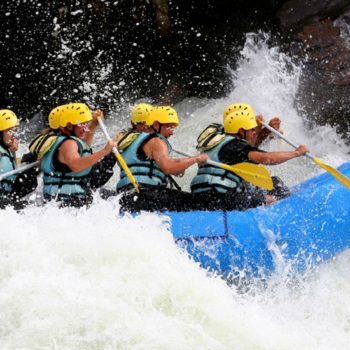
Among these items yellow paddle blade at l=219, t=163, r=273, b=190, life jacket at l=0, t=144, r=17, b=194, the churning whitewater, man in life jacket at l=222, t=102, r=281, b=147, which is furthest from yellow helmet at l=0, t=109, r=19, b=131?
man in life jacket at l=222, t=102, r=281, b=147

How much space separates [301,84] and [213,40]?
1.65m

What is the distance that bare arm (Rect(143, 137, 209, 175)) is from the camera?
5.15 m

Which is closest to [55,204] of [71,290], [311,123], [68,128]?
[68,128]

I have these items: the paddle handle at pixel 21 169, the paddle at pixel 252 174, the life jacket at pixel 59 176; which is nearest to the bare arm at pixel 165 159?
the paddle at pixel 252 174

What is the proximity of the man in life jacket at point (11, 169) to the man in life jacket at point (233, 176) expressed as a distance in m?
1.32

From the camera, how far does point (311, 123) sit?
27.9ft

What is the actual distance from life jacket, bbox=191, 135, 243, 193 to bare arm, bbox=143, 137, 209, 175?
23 cm

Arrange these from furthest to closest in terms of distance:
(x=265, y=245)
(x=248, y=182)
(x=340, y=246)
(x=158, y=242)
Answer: (x=248, y=182)
(x=340, y=246)
(x=265, y=245)
(x=158, y=242)

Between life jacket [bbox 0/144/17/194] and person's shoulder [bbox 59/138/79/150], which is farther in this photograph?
life jacket [bbox 0/144/17/194]

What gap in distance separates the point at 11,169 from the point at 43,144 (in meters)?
0.38

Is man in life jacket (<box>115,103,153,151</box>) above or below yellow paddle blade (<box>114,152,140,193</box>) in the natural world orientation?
above

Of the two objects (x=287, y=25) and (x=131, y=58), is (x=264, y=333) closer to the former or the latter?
(x=287, y=25)

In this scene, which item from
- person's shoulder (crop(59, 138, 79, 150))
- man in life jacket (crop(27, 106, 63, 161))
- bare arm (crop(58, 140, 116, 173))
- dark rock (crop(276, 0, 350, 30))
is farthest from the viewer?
dark rock (crop(276, 0, 350, 30))

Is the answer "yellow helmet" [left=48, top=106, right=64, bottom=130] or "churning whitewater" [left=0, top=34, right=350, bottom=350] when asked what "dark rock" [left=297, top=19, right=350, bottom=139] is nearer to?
"churning whitewater" [left=0, top=34, right=350, bottom=350]
